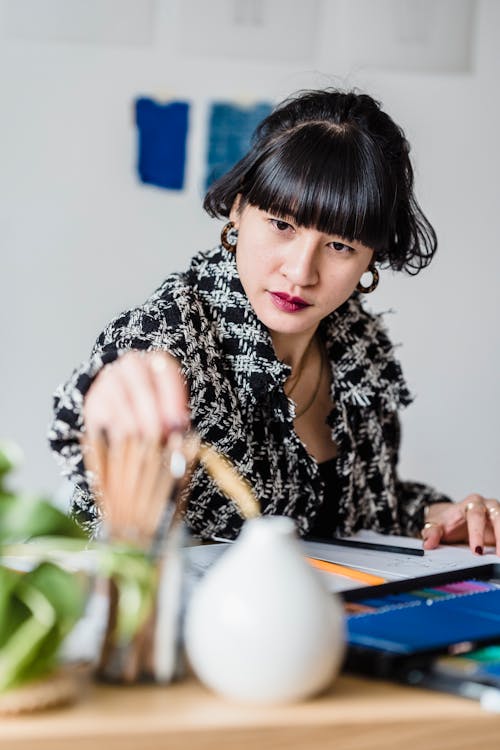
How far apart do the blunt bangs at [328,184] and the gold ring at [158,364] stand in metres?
0.67

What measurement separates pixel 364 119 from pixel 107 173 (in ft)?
3.64

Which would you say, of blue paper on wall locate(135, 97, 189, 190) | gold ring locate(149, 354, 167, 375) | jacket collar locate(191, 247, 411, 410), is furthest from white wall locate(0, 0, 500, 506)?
gold ring locate(149, 354, 167, 375)

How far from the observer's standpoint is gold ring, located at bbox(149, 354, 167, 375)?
695 millimetres

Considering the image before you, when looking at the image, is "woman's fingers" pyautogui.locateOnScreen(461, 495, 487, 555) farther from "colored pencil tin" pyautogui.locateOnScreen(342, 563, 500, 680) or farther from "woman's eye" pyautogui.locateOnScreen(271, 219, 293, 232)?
"woman's eye" pyautogui.locateOnScreen(271, 219, 293, 232)

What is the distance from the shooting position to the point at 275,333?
1592mm

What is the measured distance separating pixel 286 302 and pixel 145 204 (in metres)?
1.18

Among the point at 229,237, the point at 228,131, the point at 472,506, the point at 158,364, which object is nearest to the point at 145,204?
the point at 228,131

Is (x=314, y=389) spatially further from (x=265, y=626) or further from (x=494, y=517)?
(x=265, y=626)

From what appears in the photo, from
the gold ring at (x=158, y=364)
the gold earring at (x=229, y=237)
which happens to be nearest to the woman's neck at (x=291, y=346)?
the gold earring at (x=229, y=237)

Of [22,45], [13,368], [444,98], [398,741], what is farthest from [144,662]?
[444,98]

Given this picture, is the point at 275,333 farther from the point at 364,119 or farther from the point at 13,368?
the point at 13,368

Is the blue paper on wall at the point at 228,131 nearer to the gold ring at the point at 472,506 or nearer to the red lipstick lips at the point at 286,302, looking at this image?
the red lipstick lips at the point at 286,302

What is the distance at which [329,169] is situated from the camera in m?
1.35

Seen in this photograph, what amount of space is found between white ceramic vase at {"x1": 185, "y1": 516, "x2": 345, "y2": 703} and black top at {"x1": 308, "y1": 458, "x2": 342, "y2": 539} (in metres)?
0.95
